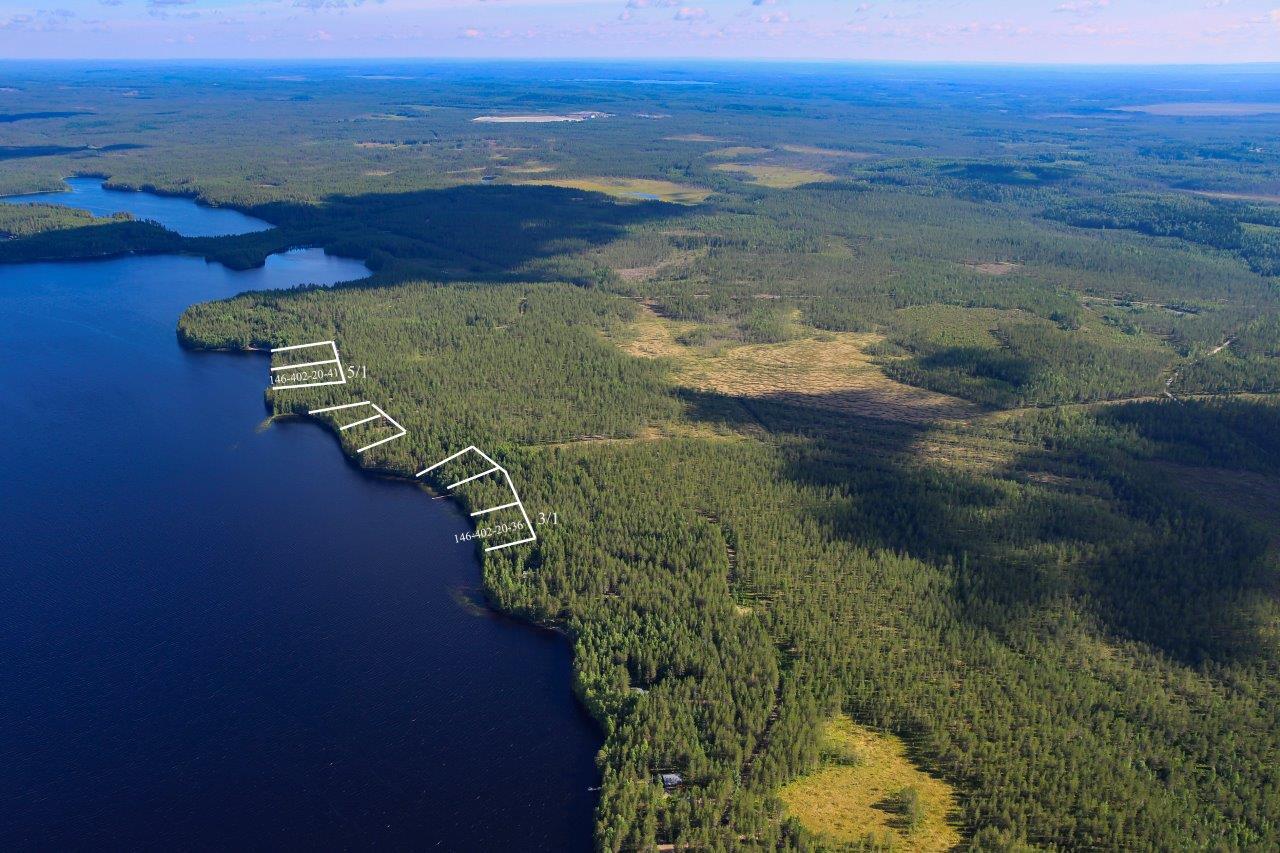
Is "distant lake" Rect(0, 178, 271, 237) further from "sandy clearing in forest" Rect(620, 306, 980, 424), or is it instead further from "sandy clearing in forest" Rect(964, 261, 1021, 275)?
"sandy clearing in forest" Rect(964, 261, 1021, 275)

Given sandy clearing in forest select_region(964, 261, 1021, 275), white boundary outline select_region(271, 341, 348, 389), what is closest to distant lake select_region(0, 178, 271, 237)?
white boundary outline select_region(271, 341, 348, 389)

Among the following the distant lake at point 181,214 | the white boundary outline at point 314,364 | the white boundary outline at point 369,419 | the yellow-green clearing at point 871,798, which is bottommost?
the yellow-green clearing at point 871,798

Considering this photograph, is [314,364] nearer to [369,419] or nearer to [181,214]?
[369,419]

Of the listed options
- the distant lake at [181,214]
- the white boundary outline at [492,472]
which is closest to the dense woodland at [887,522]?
the white boundary outline at [492,472]

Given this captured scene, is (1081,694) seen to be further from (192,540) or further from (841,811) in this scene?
(192,540)

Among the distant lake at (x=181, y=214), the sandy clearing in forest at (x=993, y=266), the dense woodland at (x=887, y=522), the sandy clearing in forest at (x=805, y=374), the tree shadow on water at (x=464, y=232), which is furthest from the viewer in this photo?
the distant lake at (x=181, y=214)

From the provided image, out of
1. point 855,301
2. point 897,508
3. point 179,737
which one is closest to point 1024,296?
point 855,301

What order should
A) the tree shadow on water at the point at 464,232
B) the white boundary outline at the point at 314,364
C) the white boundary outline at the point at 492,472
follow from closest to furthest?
the white boundary outline at the point at 492,472, the white boundary outline at the point at 314,364, the tree shadow on water at the point at 464,232

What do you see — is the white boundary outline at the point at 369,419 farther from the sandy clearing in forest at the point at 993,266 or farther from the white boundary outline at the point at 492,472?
the sandy clearing in forest at the point at 993,266

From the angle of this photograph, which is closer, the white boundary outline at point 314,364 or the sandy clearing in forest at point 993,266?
the white boundary outline at point 314,364
